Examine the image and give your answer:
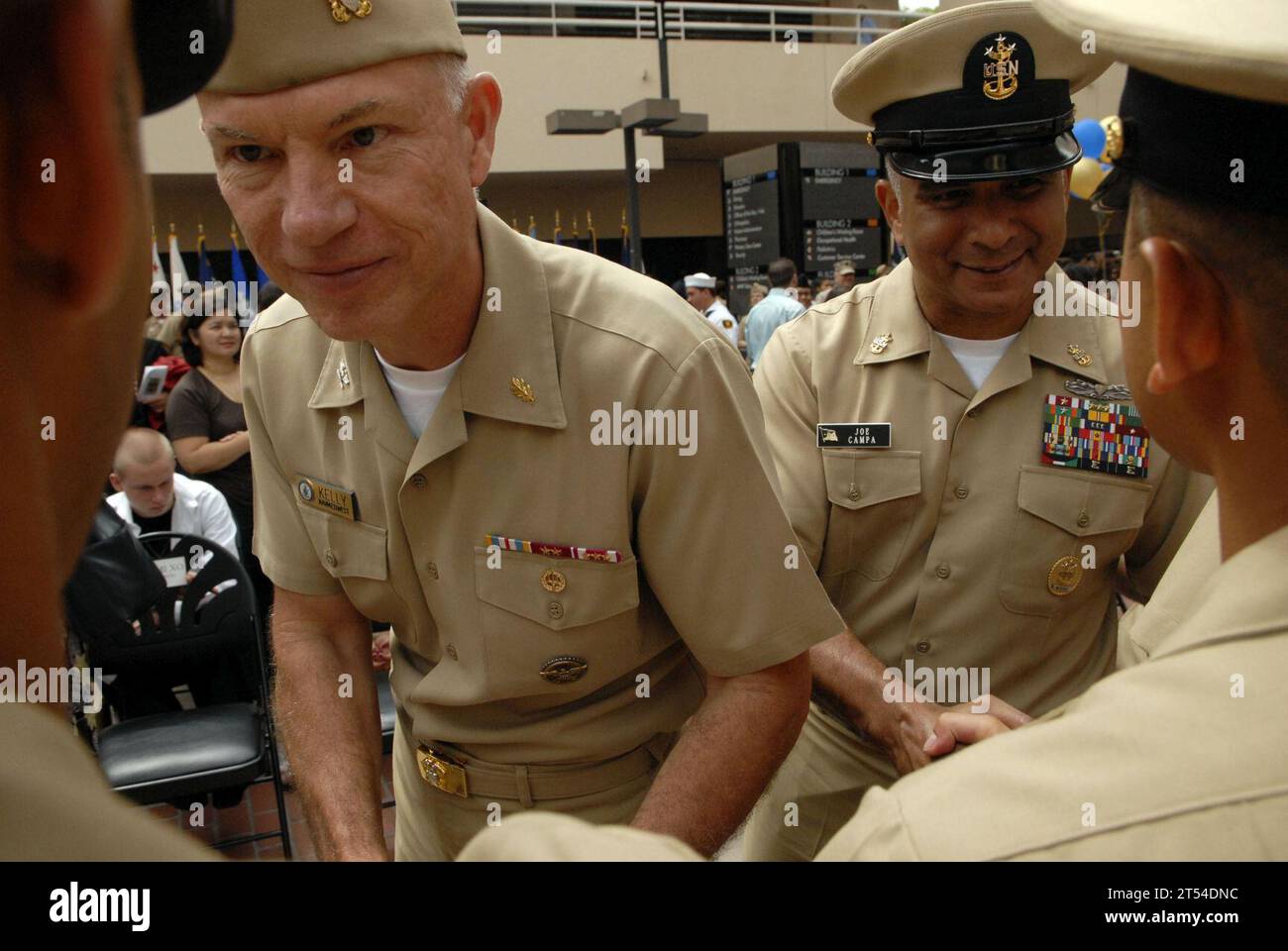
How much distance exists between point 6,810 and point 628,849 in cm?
32

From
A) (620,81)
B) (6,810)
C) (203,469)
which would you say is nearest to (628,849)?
(6,810)

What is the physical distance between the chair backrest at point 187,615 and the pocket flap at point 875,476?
2478 millimetres

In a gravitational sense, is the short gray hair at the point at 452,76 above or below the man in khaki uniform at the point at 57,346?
above

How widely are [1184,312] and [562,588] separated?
3.19ft

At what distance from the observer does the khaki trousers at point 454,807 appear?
1.64 meters

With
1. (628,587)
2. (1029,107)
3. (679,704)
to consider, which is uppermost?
(1029,107)

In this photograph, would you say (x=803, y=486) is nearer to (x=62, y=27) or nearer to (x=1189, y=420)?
(x=1189, y=420)

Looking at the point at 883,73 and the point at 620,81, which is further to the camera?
the point at 620,81

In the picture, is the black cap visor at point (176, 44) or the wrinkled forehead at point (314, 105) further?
the wrinkled forehead at point (314, 105)

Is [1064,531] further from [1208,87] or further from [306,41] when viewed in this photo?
[306,41]

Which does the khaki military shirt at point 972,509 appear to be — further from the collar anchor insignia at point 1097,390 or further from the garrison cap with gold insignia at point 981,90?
the garrison cap with gold insignia at point 981,90

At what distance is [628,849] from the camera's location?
0.59m

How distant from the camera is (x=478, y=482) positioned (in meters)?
1.62

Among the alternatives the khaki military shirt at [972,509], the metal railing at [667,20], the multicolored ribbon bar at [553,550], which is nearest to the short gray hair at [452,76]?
the multicolored ribbon bar at [553,550]
